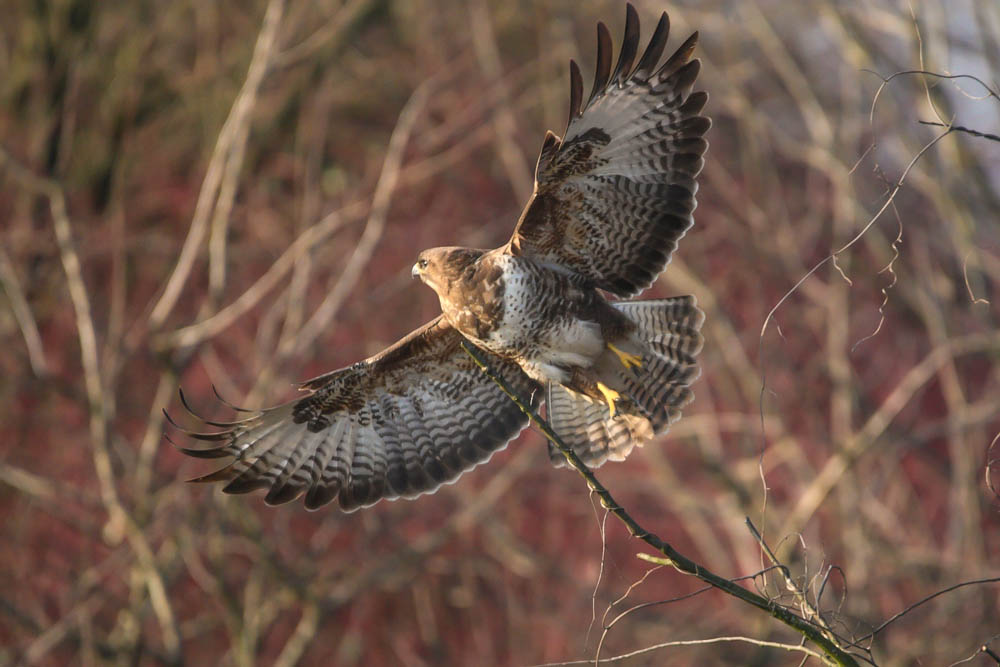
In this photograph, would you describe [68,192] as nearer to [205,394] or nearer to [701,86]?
[205,394]

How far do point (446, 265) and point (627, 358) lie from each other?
0.86 meters

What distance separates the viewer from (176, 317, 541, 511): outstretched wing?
16.4 ft

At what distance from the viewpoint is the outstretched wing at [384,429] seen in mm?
5000

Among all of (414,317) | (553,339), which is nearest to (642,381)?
(553,339)

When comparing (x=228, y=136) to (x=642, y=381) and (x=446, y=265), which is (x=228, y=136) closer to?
(x=446, y=265)

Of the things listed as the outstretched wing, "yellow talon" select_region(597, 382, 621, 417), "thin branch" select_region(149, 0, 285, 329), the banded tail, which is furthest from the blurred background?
"yellow talon" select_region(597, 382, 621, 417)

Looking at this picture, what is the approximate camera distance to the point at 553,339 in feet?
15.4

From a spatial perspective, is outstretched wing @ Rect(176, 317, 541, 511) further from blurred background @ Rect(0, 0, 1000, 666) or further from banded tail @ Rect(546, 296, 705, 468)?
blurred background @ Rect(0, 0, 1000, 666)

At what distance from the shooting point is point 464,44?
10.5 metres

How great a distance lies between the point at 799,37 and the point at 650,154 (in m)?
6.80

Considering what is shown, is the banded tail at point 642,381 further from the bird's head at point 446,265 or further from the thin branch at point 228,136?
the thin branch at point 228,136

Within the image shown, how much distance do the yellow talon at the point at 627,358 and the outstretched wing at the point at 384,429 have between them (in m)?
0.51

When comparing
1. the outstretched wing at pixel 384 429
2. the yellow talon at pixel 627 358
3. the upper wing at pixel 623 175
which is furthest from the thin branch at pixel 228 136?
the yellow talon at pixel 627 358

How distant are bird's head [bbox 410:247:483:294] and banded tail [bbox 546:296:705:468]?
709mm
